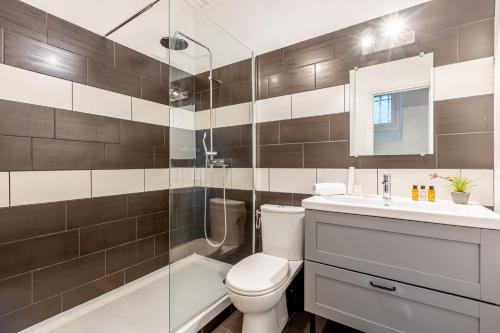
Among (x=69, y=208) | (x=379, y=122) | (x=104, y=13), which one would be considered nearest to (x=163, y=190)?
(x=69, y=208)

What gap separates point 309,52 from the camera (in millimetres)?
1879

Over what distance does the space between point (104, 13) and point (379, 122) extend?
2200mm

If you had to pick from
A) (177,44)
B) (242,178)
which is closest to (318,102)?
(242,178)

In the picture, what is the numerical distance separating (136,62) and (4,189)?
1350 mm

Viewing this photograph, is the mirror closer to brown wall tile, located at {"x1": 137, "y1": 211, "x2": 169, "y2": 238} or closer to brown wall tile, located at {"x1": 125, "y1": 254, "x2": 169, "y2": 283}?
brown wall tile, located at {"x1": 137, "y1": 211, "x2": 169, "y2": 238}

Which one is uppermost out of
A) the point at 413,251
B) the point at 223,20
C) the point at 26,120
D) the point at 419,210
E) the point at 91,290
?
the point at 223,20

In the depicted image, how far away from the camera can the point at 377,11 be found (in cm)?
162

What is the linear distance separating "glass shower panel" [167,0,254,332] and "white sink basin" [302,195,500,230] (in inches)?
29.8

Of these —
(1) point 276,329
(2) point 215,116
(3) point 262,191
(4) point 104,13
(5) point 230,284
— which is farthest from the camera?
(3) point 262,191

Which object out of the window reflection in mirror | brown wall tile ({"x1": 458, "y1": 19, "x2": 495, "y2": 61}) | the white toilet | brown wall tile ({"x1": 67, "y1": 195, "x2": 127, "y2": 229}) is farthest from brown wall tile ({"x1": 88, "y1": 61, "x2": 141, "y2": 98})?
brown wall tile ({"x1": 458, "y1": 19, "x2": 495, "y2": 61})

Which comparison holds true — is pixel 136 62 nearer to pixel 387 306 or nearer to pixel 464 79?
pixel 464 79

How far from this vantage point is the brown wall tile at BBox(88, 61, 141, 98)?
5.84 ft

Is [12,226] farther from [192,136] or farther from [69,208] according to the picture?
[192,136]

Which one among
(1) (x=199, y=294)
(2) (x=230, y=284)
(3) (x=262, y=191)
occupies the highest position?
(3) (x=262, y=191)
